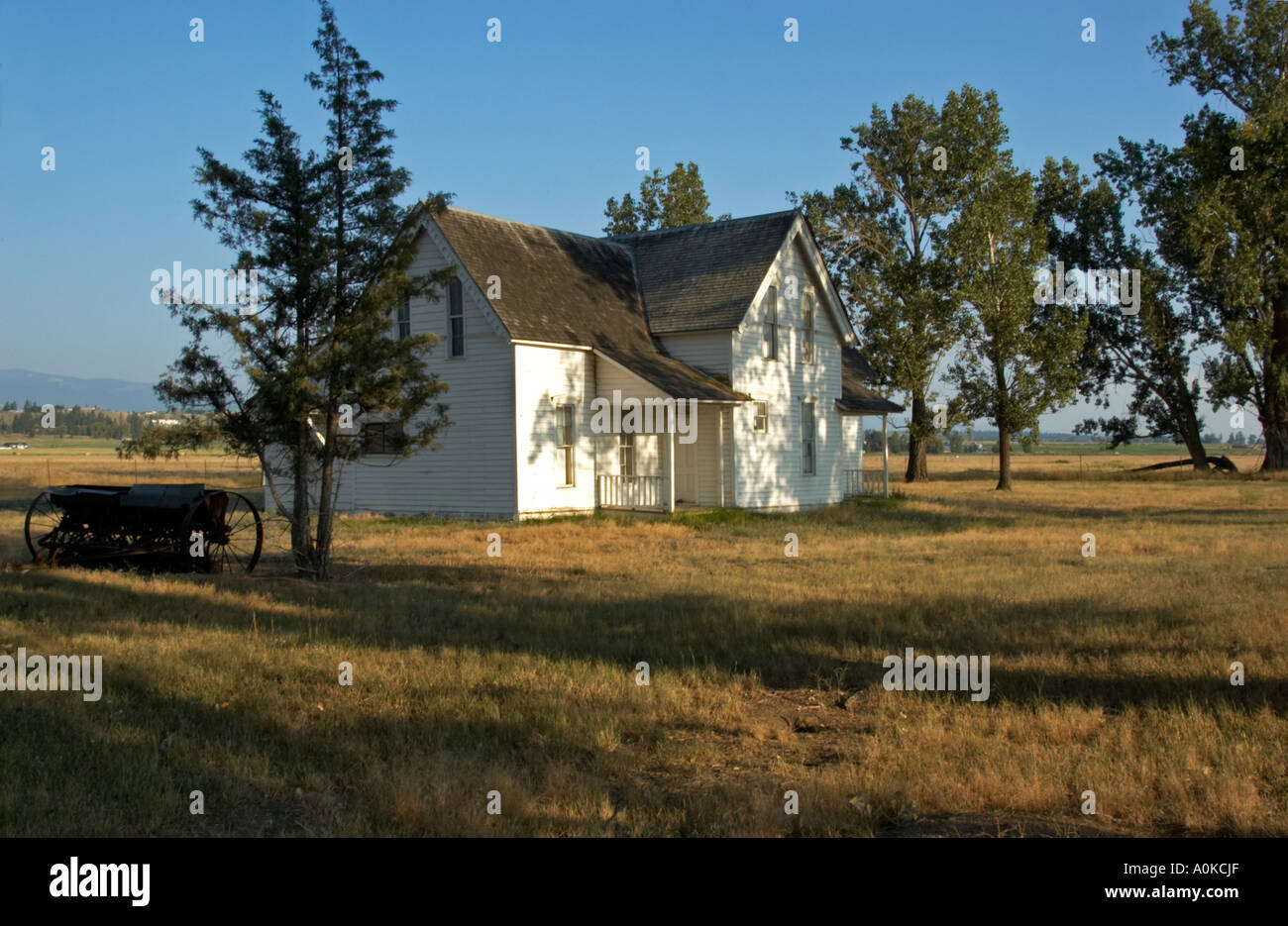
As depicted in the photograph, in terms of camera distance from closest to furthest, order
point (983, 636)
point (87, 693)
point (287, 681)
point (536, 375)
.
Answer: point (87, 693) → point (287, 681) → point (983, 636) → point (536, 375)

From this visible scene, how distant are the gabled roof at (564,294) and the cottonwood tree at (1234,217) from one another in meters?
24.8

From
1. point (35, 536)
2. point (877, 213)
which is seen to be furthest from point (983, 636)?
point (877, 213)

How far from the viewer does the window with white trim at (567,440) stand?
987 inches

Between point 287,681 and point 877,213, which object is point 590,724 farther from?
point 877,213

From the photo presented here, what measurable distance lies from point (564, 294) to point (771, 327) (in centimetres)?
601

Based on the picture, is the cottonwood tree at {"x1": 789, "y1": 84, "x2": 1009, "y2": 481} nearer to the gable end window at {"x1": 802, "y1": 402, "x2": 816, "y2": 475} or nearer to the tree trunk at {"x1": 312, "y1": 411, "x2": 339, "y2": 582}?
the gable end window at {"x1": 802, "y1": 402, "x2": 816, "y2": 475}

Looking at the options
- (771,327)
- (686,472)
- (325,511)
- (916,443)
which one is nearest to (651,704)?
(325,511)

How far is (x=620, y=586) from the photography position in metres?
13.9

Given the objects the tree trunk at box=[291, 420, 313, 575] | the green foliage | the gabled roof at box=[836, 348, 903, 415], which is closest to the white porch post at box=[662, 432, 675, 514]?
the gabled roof at box=[836, 348, 903, 415]

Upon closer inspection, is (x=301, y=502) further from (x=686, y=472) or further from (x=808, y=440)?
(x=808, y=440)

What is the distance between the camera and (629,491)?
2619 cm

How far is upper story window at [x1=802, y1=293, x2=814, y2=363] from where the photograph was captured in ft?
97.9

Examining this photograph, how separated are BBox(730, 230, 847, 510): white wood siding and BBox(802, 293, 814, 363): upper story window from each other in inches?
7.7

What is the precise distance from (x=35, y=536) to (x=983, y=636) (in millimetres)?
17738
